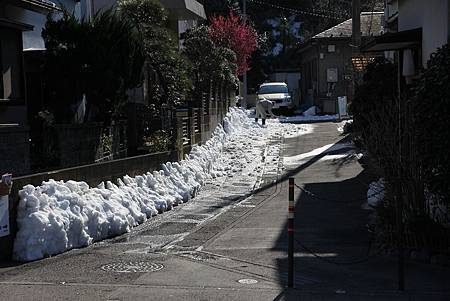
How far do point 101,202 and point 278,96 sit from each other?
30.2m

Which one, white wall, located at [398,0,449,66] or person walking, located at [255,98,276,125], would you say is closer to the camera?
white wall, located at [398,0,449,66]

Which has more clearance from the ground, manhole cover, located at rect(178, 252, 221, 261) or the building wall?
the building wall

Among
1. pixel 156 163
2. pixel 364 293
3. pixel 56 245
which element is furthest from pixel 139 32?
pixel 364 293

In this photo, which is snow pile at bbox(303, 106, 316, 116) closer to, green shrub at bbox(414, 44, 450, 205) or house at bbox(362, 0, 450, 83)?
house at bbox(362, 0, 450, 83)

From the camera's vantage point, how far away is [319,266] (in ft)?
27.7

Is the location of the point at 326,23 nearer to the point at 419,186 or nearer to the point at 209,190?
the point at 209,190

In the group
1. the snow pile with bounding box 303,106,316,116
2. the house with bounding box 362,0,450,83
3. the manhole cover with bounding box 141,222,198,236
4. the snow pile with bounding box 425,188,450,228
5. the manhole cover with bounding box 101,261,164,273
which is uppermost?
the house with bounding box 362,0,450,83

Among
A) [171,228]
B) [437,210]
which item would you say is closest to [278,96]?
[171,228]

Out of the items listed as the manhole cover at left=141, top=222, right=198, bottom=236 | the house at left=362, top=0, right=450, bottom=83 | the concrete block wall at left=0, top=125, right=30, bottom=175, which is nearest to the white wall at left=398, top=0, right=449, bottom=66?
the house at left=362, top=0, right=450, bottom=83

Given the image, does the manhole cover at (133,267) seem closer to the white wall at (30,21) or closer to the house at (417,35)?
the house at (417,35)

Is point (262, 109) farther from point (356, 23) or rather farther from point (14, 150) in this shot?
point (14, 150)

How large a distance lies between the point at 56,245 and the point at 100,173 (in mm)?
2842

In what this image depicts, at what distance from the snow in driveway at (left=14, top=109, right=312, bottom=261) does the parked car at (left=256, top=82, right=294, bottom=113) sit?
20350 mm

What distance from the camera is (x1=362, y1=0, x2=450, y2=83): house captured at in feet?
33.5
